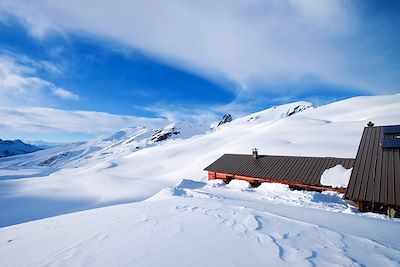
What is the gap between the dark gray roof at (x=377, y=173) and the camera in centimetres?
1016

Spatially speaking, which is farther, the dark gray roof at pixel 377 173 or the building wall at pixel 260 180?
the building wall at pixel 260 180

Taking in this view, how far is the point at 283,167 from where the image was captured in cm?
2038

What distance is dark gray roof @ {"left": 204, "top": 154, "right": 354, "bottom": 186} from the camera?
1808 centimetres

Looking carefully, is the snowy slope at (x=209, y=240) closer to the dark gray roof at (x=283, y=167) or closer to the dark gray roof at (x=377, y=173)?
the dark gray roof at (x=377, y=173)

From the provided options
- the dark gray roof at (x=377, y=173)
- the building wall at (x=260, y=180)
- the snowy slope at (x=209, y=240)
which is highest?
the dark gray roof at (x=377, y=173)

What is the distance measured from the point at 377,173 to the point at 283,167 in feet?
30.4

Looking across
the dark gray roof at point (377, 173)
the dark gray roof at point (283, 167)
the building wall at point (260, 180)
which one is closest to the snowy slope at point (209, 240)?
the dark gray roof at point (377, 173)

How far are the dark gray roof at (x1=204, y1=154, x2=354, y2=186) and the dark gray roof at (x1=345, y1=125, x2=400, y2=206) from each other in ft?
15.8

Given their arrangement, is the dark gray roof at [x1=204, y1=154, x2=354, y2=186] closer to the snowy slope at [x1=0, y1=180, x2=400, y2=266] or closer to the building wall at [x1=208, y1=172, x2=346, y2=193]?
the building wall at [x1=208, y1=172, x2=346, y2=193]

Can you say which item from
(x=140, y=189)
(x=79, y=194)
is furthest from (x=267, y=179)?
(x=79, y=194)

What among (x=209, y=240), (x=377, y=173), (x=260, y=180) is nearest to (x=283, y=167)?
(x=260, y=180)

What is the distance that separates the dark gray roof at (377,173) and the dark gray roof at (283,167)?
190 inches

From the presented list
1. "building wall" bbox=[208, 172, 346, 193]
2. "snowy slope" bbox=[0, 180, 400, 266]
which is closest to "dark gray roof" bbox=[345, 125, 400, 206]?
"building wall" bbox=[208, 172, 346, 193]

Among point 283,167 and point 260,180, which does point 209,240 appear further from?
point 283,167
